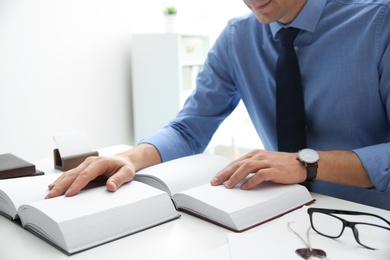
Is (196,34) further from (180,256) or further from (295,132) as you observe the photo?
(180,256)

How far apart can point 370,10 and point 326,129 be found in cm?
33

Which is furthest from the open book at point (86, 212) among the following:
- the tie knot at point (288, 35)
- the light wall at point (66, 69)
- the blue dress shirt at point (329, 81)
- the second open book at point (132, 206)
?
the light wall at point (66, 69)

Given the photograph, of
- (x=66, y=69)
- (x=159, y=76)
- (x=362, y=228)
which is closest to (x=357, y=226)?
(x=362, y=228)

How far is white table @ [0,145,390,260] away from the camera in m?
0.67

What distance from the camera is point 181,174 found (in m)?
0.95

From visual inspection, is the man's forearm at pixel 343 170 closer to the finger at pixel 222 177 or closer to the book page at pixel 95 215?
the finger at pixel 222 177

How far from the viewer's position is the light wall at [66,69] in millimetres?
2520

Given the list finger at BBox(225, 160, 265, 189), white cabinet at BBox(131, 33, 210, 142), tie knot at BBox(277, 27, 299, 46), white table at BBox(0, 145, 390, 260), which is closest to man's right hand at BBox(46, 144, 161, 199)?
white table at BBox(0, 145, 390, 260)

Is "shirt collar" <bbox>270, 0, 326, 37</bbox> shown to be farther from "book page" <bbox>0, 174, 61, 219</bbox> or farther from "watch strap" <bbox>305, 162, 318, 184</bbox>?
"book page" <bbox>0, 174, 61, 219</bbox>

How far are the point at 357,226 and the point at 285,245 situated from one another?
0.15m

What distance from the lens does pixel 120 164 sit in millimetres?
957

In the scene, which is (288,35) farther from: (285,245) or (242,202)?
(285,245)

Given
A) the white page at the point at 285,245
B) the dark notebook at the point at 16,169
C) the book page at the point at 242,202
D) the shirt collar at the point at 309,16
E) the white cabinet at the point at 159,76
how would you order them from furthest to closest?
the white cabinet at the point at 159,76, the shirt collar at the point at 309,16, the dark notebook at the point at 16,169, the book page at the point at 242,202, the white page at the point at 285,245

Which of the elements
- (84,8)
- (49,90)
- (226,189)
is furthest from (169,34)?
(226,189)
